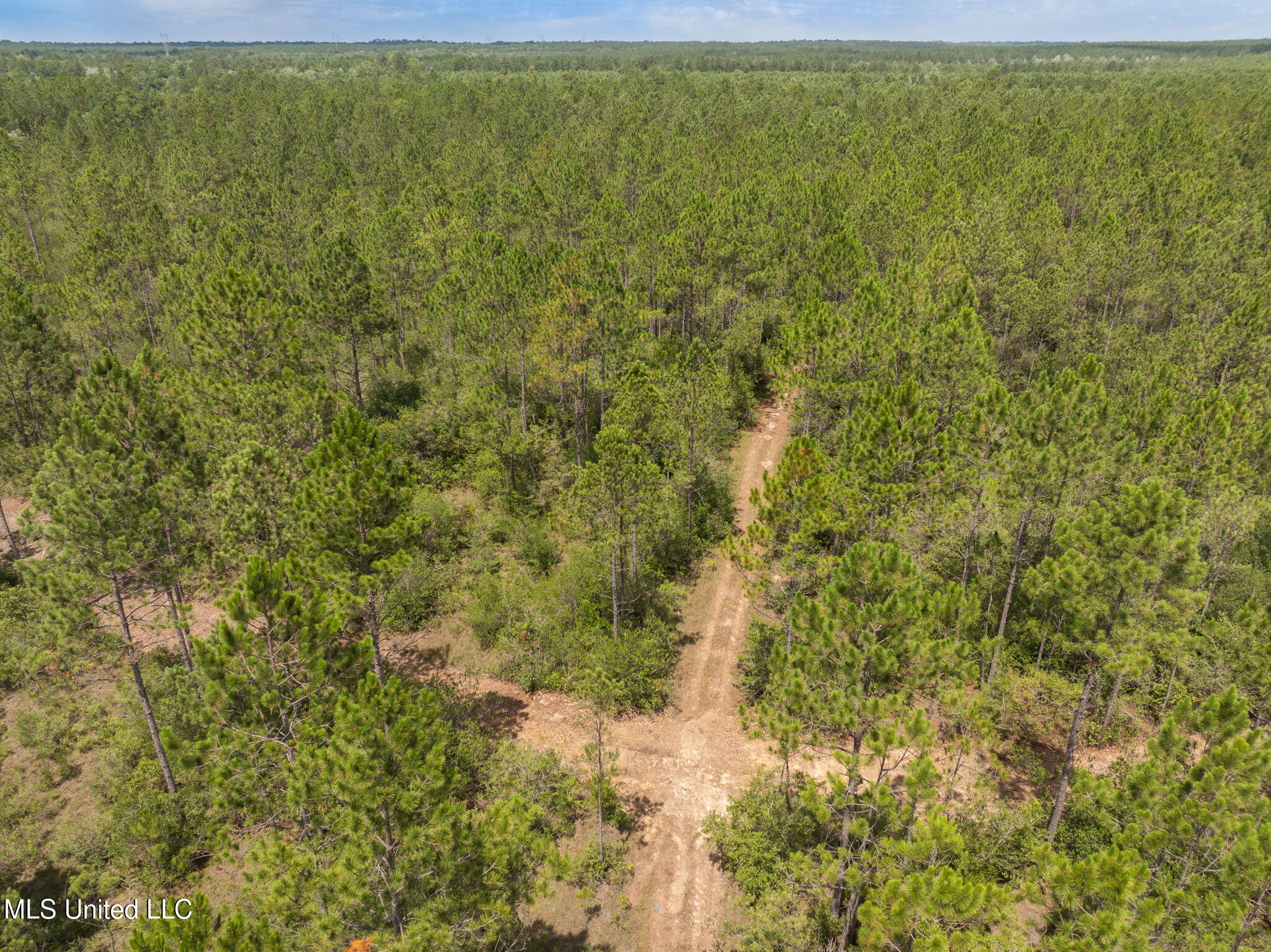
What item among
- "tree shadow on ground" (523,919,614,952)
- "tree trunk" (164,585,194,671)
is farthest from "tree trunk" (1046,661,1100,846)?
"tree trunk" (164,585,194,671)

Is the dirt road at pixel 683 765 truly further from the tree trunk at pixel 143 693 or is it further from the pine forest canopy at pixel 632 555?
the tree trunk at pixel 143 693

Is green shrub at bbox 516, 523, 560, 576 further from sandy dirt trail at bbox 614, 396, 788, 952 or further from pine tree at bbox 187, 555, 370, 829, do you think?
pine tree at bbox 187, 555, 370, 829

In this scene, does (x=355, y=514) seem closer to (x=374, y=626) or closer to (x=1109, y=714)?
(x=374, y=626)

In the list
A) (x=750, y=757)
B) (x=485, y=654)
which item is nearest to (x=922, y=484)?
(x=750, y=757)

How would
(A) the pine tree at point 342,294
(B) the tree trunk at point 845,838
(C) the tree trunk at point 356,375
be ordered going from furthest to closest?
(C) the tree trunk at point 356,375 < (A) the pine tree at point 342,294 < (B) the tree trunk at point 845,838

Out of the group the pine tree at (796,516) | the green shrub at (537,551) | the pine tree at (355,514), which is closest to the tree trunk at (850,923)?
the pine tree at (796,516)

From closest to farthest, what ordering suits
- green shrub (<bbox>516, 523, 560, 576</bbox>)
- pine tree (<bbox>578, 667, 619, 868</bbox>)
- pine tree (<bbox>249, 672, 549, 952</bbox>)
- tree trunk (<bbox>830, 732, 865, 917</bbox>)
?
pine tree (<bbox>249, 672, 549, 952</bbox>) < tree trunk (<bbox>830, 732, 865, 917</bbox>) < pine tree (<bbox>578, 667, 619, 868</bbox>) < green shrub (<bbox>516, 523, 560, 576</bbox>)
